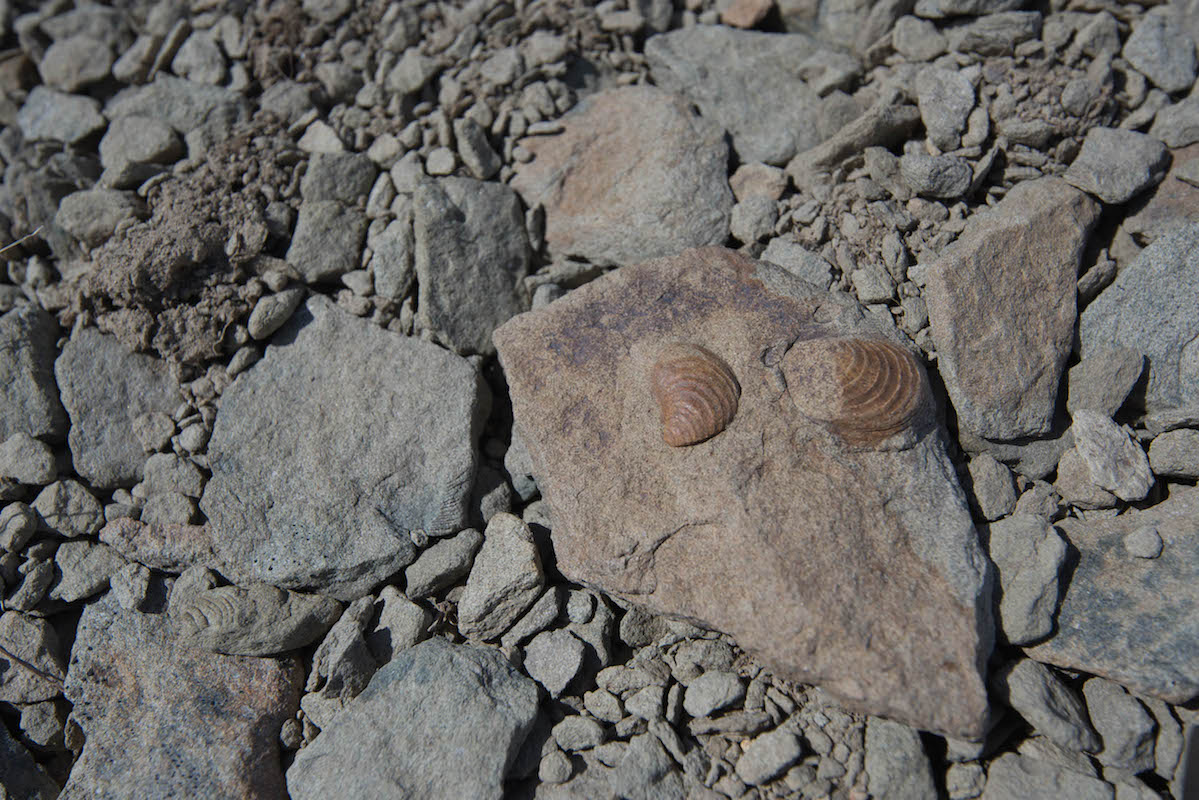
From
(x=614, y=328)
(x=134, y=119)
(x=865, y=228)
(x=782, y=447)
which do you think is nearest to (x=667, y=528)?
(x=782, y=447)

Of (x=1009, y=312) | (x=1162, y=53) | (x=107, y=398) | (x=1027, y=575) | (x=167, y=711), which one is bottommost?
(x=167, y=711)

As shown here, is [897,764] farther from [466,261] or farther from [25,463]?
[25,463]

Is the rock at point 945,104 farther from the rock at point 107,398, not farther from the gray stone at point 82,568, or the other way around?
the gray stone at point 82,568

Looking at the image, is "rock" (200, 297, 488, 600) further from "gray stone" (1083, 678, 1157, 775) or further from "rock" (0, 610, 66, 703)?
"gray stone" (1083, 678, 1157, 775)

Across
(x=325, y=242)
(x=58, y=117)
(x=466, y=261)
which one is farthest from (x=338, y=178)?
(x=58, y=117)

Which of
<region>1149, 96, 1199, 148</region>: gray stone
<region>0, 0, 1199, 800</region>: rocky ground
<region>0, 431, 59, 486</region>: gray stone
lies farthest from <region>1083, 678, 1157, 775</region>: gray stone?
<region>0, 431, 59, 486</region>: gray stone

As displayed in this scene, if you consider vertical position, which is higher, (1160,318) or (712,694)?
(1160,318)

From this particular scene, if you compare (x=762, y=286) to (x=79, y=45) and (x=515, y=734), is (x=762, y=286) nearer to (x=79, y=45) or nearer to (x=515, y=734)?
(x=515, y=734)
